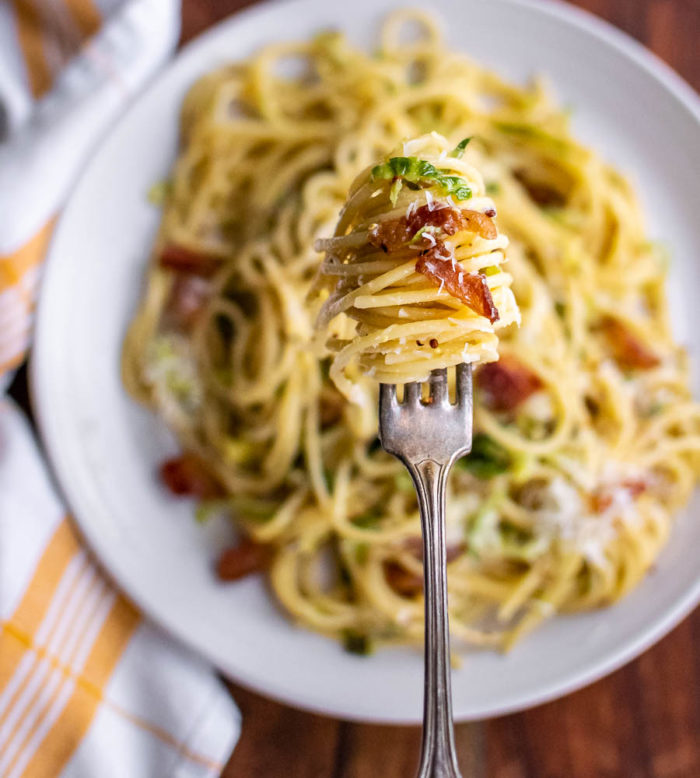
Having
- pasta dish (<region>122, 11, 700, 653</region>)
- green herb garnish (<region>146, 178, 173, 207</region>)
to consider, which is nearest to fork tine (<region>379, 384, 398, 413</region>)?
pasta dish (<region>122, 11, 700, 653</region>)

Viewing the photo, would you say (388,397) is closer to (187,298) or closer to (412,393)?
(412,393)

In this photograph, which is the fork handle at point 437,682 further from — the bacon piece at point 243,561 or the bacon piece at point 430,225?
the bacon piece at point 243,561

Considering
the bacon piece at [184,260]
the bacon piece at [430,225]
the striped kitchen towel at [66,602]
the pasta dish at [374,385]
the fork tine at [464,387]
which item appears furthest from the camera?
the bacon piece at [184,260]

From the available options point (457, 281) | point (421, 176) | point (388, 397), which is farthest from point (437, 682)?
point (421, 176)

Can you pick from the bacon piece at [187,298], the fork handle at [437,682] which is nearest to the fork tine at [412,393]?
the fork handle at [437,682]

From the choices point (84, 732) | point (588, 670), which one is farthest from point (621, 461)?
point (84, 732)
